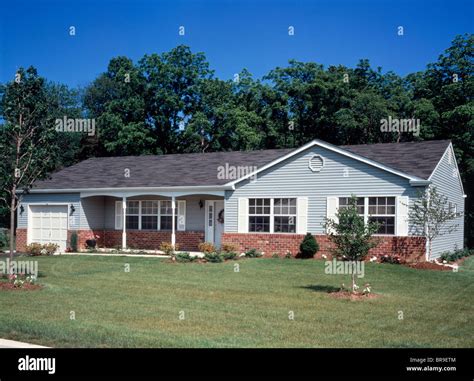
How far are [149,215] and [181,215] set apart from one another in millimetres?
1713

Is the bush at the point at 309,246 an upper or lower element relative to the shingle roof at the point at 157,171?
lower

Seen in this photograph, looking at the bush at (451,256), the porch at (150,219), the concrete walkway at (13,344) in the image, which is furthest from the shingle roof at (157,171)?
the concrete walkway at (13,344)

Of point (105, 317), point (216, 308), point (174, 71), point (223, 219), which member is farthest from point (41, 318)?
point (174, 71)

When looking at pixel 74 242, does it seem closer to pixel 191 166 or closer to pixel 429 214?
pixel 191 166

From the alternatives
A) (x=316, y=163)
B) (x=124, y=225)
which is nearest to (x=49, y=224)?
(x=124, y=225)

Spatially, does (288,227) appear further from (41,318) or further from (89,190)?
(41,318)

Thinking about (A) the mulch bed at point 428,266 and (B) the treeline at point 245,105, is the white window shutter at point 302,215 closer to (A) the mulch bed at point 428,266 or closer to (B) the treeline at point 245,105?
(A) the mulch bed at point 428,266

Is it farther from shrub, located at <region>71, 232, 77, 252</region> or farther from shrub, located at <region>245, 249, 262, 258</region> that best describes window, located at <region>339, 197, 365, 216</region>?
shrub, located at <region>71, 232, 77, 252</region>

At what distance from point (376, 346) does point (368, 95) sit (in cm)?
3203

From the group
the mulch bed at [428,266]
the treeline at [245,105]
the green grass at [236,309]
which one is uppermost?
the treeline at [245,105]

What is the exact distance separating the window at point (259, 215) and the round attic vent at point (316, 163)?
93.6 inches

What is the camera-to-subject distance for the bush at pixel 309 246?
22.0m

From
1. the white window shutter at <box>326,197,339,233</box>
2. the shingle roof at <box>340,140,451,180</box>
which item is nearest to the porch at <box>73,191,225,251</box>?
the white window shutter at <box>326,197,339,233</box>

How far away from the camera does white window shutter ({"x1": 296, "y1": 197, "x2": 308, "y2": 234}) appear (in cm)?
2292
